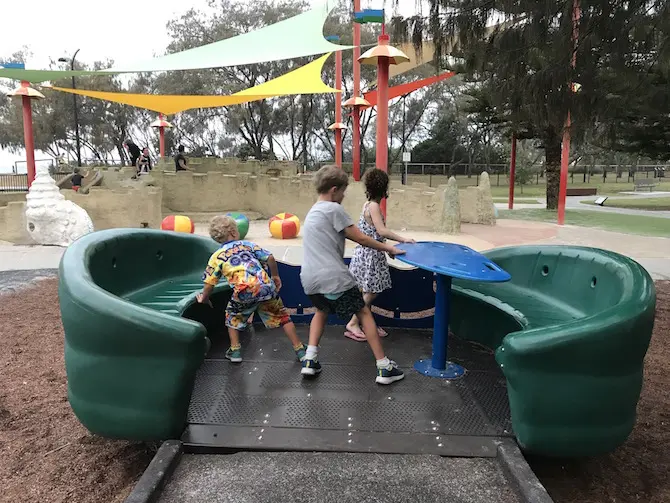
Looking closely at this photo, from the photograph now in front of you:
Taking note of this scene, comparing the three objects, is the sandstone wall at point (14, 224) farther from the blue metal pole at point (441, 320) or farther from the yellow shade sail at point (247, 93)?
the blue metal pole at point (441, 320)

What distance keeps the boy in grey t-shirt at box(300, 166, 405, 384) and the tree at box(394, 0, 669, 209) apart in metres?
1.50

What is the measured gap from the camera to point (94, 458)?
2.88 m

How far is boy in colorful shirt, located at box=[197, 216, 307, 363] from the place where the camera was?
11.1 feet

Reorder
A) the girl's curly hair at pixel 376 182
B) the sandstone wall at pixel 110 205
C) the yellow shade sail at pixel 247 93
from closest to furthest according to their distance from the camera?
1. the girl's curly hair at pixel 376 182
2. the sandstone wall at pixel 110 205
3. the yellow shade sail at pixel 247 93

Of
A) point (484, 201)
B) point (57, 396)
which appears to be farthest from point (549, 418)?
point (484, 201)

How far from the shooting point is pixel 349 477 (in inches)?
90.4

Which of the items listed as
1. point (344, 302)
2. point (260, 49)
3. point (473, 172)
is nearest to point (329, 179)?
point (344, 302)

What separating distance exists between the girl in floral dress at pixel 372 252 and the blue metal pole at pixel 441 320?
43 centimetres

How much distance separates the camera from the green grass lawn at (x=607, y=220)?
488 inches

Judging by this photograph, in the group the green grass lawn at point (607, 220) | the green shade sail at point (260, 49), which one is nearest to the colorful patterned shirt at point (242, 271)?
the green shade sail at point (260, 49)

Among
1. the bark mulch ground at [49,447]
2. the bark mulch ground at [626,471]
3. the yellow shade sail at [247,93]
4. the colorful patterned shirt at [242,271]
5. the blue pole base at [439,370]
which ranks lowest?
the bark mulch ground at [626,471]

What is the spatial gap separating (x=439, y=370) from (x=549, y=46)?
223 cm

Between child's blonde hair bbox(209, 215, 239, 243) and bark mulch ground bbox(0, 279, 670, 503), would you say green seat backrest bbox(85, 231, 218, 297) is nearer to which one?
child's blonde hair bbox(209, 215, 239, 243)

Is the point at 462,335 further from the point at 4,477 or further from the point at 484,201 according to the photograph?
the point at 484,201
